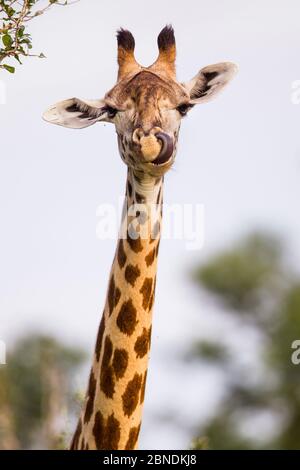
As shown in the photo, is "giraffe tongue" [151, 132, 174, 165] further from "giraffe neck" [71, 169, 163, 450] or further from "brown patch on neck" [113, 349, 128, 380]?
"brown patch on neck" [113, 349, 128, 380]

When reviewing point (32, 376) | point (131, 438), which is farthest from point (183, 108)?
point (32, 376)

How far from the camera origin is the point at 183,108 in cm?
938

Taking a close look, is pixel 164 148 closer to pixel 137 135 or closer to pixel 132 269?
pixel 137 135

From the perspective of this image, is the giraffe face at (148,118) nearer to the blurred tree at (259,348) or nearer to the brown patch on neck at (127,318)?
the brown patch on neck at (127,318)

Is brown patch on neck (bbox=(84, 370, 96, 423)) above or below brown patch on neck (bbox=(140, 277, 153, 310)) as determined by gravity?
below

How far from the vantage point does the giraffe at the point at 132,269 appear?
8.93 meters

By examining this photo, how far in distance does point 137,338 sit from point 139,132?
1183 mm

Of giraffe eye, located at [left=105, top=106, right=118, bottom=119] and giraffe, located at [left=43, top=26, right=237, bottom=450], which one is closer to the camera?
giraffe, located at [left=43, top=26, right=237, bottom=450]

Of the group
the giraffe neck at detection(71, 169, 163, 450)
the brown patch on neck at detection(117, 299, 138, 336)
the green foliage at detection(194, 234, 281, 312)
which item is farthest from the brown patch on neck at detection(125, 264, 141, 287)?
the green foliage at detection(194, 234, 281, 312)

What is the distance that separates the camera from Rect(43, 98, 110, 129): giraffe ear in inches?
374

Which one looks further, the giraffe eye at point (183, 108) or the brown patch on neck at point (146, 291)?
the giraffe eye at point (183, 108)

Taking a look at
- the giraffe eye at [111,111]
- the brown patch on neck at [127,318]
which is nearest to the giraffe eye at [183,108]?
the giraffe eye at [111,111]

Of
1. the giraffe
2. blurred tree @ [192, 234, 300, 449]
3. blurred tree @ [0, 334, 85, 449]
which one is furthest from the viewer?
blurred tree @ [192, 234, 300, 449]
